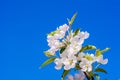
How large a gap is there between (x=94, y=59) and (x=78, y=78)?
368 mm

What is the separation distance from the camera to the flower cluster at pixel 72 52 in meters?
3.95

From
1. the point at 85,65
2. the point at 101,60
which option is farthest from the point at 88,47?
the point at 85,65

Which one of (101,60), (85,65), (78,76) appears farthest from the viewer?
(78,76)

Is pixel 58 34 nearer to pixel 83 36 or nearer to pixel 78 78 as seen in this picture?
pixel 83 36

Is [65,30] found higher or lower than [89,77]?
higher

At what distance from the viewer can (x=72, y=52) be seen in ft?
12.9

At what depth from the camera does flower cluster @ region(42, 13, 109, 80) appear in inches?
155

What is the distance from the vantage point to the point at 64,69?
4.14 m

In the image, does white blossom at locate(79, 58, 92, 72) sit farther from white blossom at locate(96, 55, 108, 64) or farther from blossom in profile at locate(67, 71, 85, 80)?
blossom in profile at locate(67, 71, 85, 80)

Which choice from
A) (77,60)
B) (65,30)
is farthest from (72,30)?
(77,60)

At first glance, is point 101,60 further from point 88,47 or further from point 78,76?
point 78,76

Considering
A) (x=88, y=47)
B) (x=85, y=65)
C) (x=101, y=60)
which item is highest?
(x=88, y=47)

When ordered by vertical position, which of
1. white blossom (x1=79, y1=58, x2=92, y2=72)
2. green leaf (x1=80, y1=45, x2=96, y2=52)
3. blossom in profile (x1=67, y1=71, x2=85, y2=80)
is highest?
green leaf (x1=80, y1=45, x2=96, y2=52)

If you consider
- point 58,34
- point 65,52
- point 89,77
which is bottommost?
point 89,77
